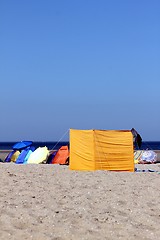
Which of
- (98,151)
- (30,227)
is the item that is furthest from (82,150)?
(30,227)

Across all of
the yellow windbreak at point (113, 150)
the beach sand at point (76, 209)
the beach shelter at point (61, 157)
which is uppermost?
the beach shelter at point (61, 157)

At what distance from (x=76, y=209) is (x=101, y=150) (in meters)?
8.29

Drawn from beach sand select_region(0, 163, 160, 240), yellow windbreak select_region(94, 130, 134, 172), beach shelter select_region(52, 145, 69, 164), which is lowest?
beach sand select_region(0, 163, 160, 240)

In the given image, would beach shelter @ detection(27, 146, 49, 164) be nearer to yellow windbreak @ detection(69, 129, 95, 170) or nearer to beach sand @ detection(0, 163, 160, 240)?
yellow windbreak @ detection(69, 129, 95, 170)

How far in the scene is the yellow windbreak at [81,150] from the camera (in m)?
16.9

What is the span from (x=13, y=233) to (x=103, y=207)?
2.50m

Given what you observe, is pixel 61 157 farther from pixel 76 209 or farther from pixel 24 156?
pixel 76 209

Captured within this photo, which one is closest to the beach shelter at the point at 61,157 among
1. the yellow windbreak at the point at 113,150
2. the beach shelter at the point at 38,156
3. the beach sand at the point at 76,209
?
the beach shelter at the point at 38,156

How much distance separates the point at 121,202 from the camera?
→ 9.58 m

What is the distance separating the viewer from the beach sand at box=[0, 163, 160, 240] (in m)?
7.47

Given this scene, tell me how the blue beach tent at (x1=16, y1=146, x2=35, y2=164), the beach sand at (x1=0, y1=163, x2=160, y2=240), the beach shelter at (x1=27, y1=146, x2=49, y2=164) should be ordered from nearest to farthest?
the beach sand at (x1=0, y1=163, x2=160, y2=240)
the beach shelter at (x1=27, y1=146, x2=49, y2=164)
the blue beach tent at (x1=16, y1=146, x2=35, y2=164)

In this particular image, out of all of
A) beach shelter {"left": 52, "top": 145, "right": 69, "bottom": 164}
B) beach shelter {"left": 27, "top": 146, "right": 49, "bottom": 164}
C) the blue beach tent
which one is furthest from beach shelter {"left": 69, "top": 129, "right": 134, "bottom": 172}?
the blue beach tent

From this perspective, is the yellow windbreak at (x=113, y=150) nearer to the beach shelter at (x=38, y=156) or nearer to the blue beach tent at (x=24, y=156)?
the beach shelter at (x=38, y=156)

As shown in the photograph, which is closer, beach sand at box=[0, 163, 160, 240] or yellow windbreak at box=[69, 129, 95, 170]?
beach sand at box=[0, 163, 160, 240]
